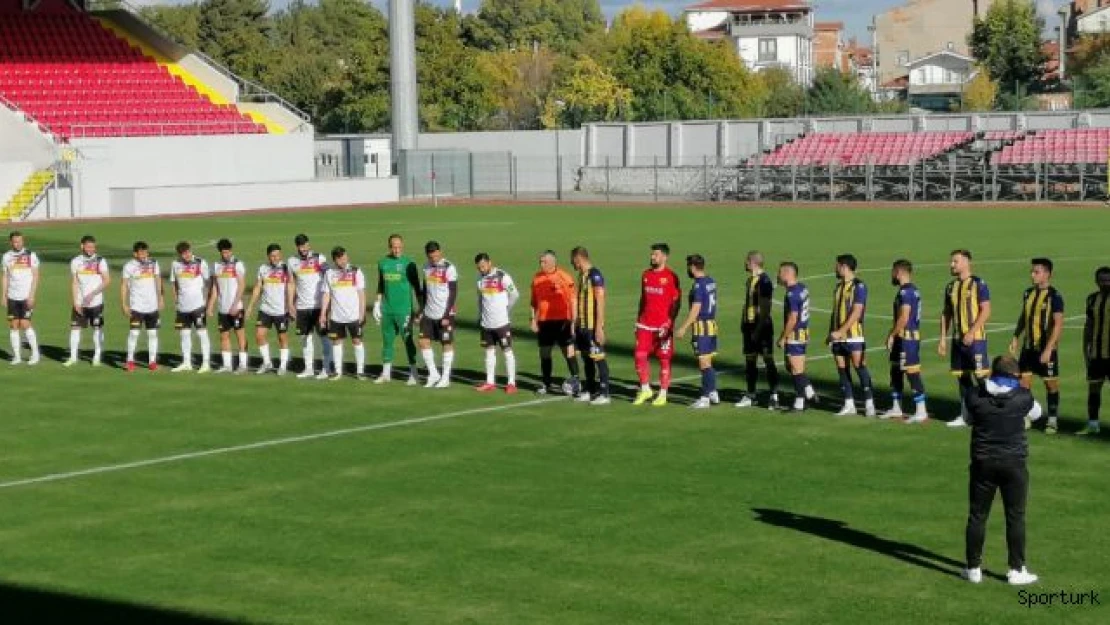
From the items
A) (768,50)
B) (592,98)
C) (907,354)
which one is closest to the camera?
(907,354)

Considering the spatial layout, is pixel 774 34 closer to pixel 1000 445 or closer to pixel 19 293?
pixel 19 293

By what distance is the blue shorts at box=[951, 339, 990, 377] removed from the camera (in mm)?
19281

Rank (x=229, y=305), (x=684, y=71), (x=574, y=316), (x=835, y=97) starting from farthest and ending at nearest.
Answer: (x=684, y=71) → (x=835, y=97) → (x=229, y=305) → (x=574, y=316)

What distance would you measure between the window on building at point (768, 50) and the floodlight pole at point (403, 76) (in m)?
108

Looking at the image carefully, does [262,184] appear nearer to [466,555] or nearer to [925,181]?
[925,181]

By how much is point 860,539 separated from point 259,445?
25.1 feet

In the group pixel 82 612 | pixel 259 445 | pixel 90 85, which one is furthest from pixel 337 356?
pixel 90 85

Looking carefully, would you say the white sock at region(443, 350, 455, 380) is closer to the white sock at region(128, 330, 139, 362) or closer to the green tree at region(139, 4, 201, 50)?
the white sock at region(128, 330, 139, 362)

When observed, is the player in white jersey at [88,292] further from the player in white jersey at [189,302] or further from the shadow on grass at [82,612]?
the shadow on grass at [82,612]

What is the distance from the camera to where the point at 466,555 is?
14.1m

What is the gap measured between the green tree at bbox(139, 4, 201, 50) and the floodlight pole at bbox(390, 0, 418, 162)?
4528cm

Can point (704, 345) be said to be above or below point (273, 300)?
below

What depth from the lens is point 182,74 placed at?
259ft

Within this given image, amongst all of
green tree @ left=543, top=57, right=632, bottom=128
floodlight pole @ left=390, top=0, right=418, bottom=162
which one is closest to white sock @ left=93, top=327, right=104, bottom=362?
floodlight pole @ left=390, top=0, right=418, bottom=162
